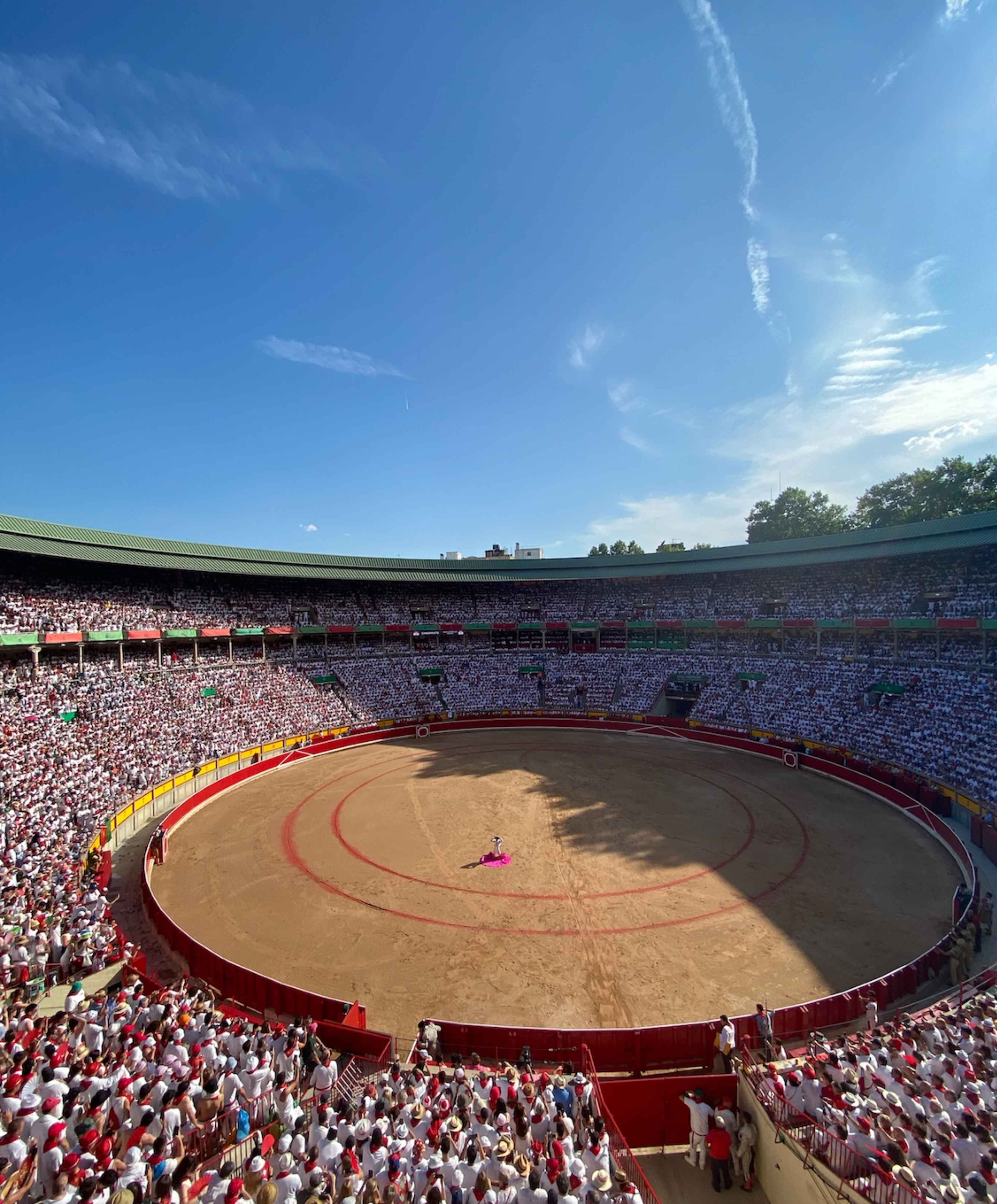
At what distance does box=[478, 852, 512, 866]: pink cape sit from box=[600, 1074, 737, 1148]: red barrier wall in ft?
40.7

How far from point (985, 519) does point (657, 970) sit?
36.4 m

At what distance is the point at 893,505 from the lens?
71375mm

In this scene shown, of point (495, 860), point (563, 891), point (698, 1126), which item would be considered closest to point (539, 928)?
point (563, 891)

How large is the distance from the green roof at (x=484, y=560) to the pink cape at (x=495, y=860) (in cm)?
3372

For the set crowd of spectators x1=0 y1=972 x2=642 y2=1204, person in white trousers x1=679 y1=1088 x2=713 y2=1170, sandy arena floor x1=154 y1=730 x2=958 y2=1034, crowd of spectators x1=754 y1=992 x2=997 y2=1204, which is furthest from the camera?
sandy arena floor x1=154 y1=730 x2=958 y2=1034

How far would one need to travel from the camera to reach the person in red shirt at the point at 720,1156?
9.99 m

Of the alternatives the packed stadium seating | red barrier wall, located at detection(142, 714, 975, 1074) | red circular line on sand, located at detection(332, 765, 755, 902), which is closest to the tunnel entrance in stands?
the packed stadium seating

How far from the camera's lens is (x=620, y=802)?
2975 cm

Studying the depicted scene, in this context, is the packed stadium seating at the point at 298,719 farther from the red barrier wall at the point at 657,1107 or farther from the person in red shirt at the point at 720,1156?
the red barrier wall at the point at 657,1107

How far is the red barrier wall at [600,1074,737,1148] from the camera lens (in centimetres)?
1110

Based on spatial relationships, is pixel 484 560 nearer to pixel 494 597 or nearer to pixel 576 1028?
pixel 494 597

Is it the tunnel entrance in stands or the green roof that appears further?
the tunnel entrance in stands

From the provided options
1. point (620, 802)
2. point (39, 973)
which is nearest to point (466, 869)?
point (620, 802)

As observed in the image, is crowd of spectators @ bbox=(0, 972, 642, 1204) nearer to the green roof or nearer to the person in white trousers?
the person in white trousers
